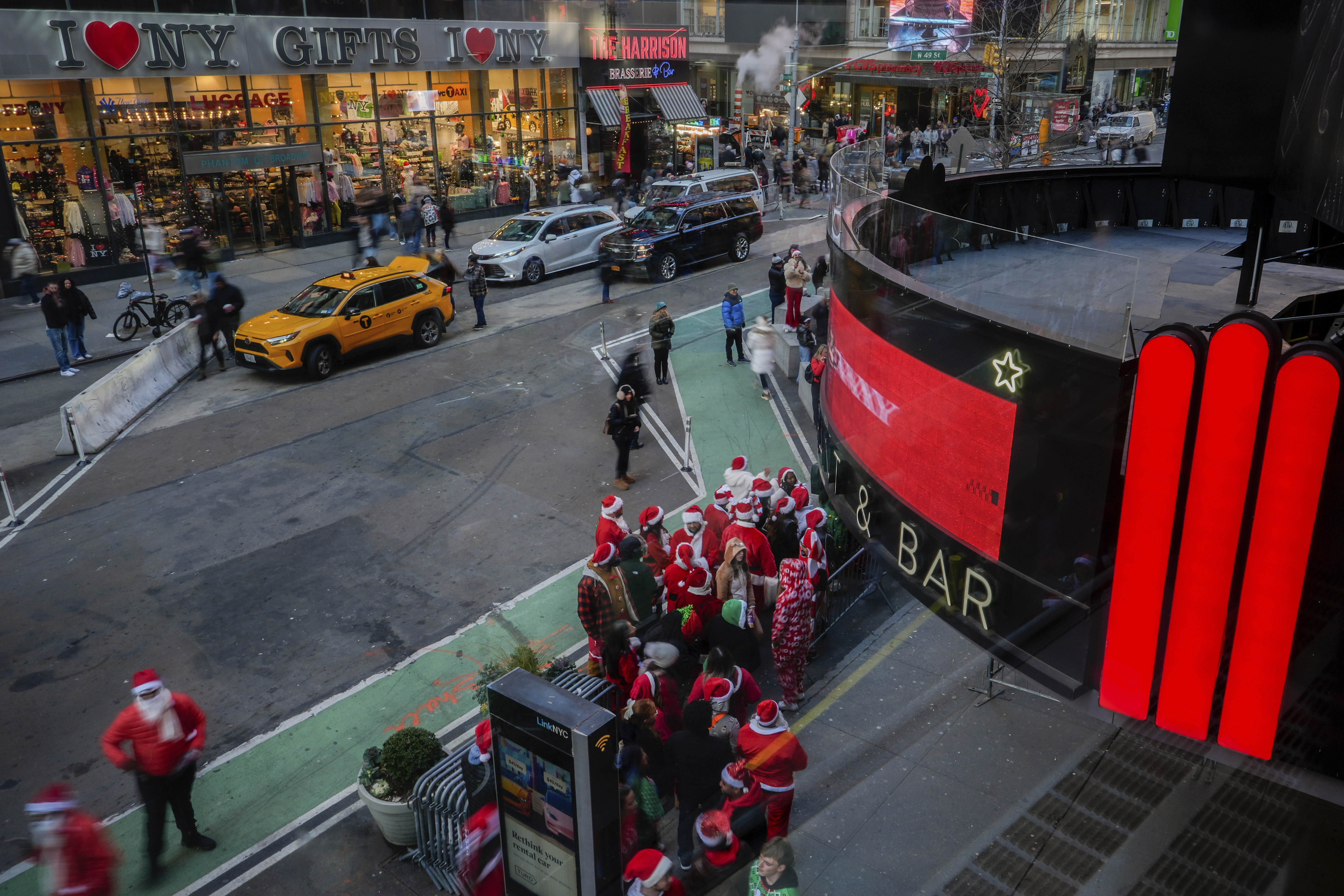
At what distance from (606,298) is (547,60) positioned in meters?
14.7

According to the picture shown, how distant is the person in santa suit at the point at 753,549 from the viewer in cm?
929

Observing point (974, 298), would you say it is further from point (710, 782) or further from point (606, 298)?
point (606, 298)

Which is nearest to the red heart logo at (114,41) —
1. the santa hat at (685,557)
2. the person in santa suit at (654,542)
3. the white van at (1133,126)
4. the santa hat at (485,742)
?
the person in santa suit at (654,542)

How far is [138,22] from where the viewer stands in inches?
963


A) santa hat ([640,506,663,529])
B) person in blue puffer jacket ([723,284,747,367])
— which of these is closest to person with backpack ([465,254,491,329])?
person in blue puffer jacket ([723,284,747,367])

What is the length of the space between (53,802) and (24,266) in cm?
2020

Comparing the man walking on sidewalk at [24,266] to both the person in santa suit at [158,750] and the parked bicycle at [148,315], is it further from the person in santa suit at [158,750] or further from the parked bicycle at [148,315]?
the person in santa suit at [158,750]

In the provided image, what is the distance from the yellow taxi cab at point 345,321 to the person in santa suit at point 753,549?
1138cm

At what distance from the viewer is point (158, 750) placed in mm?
7184

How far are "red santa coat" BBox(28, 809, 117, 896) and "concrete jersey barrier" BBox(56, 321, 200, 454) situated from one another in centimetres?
1044

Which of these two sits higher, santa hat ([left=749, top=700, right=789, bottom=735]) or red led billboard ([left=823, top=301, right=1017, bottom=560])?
red led billboard ([left=823, top=301, right=1017, bottom=560])

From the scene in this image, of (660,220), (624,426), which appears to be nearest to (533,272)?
(660,220)

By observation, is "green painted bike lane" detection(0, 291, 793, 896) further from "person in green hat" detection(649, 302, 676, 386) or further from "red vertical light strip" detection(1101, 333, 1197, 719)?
"red vertical light strip" detection(1101, 333, 1197, 719)

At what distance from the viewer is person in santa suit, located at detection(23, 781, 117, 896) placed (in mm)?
6055
